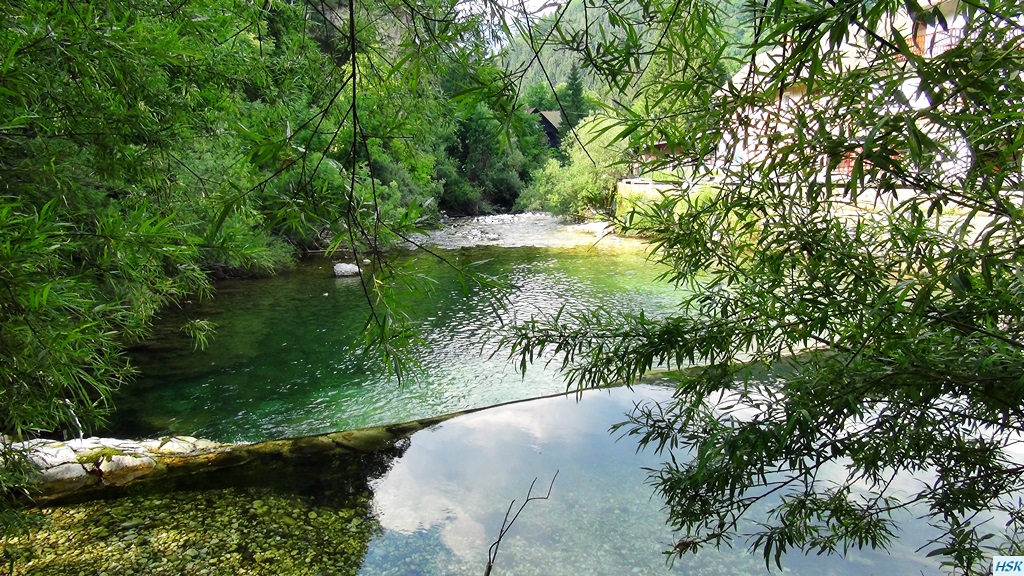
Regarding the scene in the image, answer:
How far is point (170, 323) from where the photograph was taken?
27.4 feet

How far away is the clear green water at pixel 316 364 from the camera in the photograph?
226 inches

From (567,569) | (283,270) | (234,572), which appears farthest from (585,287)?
(234,572)

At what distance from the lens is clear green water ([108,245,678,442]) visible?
5750 millimetres

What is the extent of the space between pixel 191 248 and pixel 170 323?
774 cm

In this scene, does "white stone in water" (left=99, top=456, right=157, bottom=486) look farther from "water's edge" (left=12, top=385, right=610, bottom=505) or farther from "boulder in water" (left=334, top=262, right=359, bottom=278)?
"boulder in water" (left=334, top=262, right=359, bottom=278)

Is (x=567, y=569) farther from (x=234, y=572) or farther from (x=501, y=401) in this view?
(x=501, y=401)

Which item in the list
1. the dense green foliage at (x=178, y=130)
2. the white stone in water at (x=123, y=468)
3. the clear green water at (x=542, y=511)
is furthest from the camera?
the white stone in water at (x=123, y=468)

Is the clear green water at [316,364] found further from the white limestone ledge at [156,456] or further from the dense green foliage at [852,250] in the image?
the dense green foliage at [852,250]

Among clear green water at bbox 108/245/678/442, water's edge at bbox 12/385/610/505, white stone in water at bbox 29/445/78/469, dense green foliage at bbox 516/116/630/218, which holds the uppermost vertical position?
dense green foliage at bbox 516/116/630/218

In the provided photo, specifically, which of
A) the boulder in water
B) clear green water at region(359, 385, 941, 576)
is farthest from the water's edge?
the boulder in water

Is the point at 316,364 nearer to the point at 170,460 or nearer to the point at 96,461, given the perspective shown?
the point at 170,460

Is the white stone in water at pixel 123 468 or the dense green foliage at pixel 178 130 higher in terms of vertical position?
the dense green foliage at pixel 178 130

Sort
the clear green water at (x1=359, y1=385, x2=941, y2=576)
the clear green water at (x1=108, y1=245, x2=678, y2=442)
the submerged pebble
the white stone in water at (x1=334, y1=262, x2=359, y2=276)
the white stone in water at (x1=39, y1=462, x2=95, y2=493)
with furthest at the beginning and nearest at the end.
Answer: the white stone in water at (x1=334, y1=262, x2=359, y2=276), the clear green water at (x1=108, y1=245, x2=678, y2=442), the white stone in water at (x1=39, y1=462, x2=95, y2=493), the clear green water at (x1=359, y1=385, x2=941, y2=576), the submerged pebble

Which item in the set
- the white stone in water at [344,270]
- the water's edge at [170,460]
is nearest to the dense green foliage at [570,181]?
the white stone in water at [344,270]
